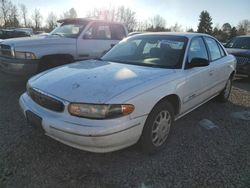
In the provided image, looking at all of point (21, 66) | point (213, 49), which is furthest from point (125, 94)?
point (21, 66)

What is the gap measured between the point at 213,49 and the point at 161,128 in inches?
94.3

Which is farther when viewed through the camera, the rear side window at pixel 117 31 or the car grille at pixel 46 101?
the rear side window at pixel 117 31

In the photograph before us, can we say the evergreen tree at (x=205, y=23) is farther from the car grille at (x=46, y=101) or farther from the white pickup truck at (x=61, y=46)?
the car grille at (x=46, y=101)

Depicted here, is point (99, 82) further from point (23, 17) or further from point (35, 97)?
point (23, 17)

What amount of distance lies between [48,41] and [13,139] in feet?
9.68

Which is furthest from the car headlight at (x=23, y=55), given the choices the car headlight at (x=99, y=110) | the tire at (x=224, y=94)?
the tire at (x=224, y=94)

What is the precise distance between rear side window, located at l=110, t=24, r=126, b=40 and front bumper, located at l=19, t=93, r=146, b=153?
4616 millimetres

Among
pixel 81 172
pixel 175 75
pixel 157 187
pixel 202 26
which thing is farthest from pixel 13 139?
pixel 202 26

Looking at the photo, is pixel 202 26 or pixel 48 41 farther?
pixel 202 26

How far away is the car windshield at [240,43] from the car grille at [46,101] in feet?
28.1

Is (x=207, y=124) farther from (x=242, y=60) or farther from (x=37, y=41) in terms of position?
(x=242, y=60)

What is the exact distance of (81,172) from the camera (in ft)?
9.11

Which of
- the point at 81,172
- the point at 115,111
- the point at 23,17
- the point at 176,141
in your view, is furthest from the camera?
the point at 23,17

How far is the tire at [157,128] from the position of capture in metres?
2.95
